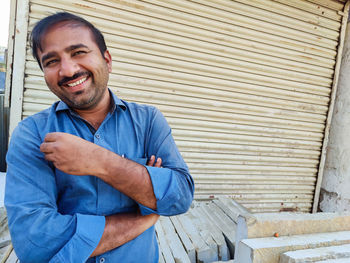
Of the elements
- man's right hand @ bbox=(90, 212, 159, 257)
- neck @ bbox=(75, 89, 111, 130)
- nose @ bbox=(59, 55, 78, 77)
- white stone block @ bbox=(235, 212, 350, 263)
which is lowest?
man's right hand @ bbox=(90, 212, 159, 257)

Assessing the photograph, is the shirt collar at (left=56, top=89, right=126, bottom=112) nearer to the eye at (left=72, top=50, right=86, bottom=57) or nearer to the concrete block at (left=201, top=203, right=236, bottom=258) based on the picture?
the eye at (left=72, top=50, right=86, bottom=57)

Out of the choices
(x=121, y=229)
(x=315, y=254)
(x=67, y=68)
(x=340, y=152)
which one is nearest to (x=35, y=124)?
(x=67, y=68)

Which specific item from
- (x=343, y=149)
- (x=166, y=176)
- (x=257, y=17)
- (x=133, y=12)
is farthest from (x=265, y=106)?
(x=166, y=176)

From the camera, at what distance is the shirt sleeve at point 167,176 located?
1.13 meters

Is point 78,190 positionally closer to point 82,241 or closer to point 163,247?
point 82,241

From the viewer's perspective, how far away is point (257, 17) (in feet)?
11.8

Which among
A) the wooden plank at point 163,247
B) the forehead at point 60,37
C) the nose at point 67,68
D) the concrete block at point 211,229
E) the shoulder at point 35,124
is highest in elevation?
the forehead at point 60,37

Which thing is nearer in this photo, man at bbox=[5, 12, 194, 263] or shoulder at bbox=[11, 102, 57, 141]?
man at bbox=[5, 12, 194, 263]

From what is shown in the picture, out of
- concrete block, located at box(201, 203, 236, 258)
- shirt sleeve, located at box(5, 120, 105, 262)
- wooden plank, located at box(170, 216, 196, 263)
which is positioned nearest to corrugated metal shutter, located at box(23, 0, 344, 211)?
concrete block, located at box(201, 203, 236, 258)

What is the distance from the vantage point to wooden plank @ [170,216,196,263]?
2227mm

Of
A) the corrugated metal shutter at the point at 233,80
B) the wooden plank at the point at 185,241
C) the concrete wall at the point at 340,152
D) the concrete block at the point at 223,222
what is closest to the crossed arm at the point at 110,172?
the wooden plank at the point at 185,241

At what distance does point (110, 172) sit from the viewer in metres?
1.04

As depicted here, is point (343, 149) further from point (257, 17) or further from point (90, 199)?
point (90, 199)

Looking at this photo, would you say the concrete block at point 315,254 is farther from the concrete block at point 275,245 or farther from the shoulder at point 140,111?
the shoulder at point 140,111
